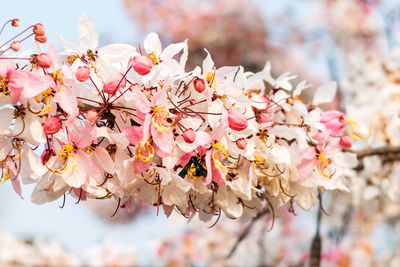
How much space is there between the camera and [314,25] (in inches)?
197

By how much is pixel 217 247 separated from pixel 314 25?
3.34 m

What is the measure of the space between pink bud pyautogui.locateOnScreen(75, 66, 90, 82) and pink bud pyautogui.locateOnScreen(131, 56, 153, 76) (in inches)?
1.9

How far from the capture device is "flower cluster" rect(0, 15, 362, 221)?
505 mm

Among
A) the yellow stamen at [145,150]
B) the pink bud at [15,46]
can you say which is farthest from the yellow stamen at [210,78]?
the pink bud at [15,46]

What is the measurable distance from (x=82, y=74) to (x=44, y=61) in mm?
39

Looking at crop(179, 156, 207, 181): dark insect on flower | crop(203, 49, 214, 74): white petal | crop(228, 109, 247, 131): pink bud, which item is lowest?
crop(179, 156, 207, 181): dark insect on flower

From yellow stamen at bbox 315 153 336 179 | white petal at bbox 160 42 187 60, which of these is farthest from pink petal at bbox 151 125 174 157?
yellow stamen at bbox 315 153 336 179

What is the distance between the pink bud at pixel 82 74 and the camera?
0.50 m

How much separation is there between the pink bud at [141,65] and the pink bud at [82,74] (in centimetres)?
5

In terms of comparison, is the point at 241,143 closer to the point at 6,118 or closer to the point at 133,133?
the point at 133,133

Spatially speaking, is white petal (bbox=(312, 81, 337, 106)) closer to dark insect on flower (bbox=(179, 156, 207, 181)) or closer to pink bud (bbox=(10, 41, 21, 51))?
dark insect on flower (bbox=(179, 156, 207, 181))

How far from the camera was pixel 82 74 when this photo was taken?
0.50m

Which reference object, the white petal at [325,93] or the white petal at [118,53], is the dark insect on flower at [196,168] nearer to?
the white petal at [118,53]

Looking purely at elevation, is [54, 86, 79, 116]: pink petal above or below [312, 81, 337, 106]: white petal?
below
